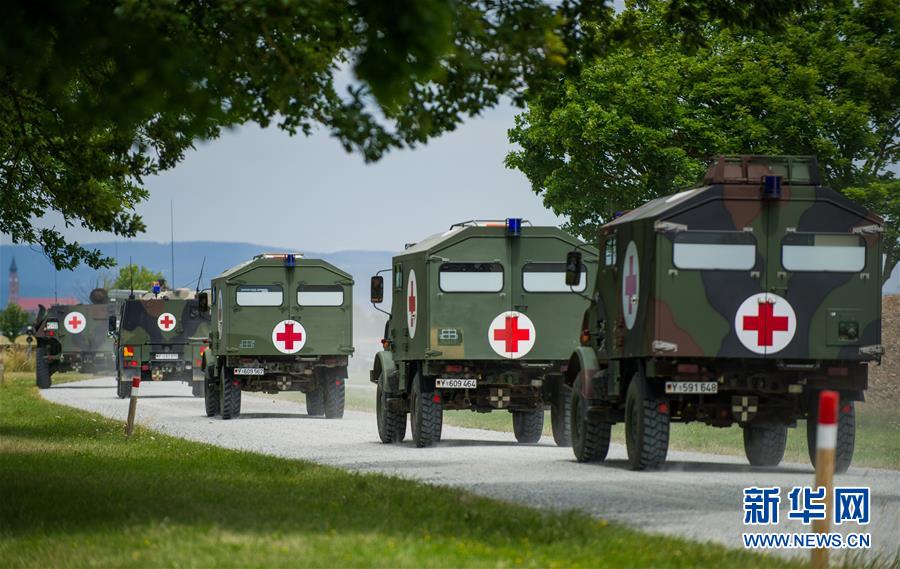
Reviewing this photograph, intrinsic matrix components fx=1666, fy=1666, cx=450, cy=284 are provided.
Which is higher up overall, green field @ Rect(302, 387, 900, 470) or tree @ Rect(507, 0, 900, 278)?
tree @ Rect(507, 0, 900, 278)

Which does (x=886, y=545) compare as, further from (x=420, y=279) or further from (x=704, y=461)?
(x=420, y=279)

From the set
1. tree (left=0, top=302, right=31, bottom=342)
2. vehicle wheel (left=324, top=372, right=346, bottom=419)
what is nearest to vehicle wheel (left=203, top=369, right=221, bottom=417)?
vehicle wheel (left=324, top=372, right=346, bottom=419)

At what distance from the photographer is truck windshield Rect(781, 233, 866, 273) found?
17.9 metres

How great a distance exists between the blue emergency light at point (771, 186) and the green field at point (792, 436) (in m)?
4.82

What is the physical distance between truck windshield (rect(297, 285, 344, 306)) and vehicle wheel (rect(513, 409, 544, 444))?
26.5 feet

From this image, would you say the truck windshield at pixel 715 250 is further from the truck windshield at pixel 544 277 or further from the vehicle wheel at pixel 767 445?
the truck windshield at pixel 544 277

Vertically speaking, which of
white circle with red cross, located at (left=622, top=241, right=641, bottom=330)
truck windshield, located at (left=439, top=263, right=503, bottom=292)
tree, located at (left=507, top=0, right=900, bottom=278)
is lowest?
white circle with red cross, located at (left=622, top=241, right=641, bottom=330)

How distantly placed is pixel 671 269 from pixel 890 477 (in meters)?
3.40


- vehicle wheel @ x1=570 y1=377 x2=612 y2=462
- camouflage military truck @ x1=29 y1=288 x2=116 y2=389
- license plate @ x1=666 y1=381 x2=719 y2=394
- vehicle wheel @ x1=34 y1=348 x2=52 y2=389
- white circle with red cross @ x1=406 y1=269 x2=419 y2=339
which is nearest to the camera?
license plate @ x1=666 y1=381 x2=719 y2=394

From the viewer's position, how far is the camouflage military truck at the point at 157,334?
44500 mm

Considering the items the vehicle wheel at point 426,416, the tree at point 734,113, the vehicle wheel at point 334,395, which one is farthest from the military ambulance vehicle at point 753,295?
the tree at point 734,113

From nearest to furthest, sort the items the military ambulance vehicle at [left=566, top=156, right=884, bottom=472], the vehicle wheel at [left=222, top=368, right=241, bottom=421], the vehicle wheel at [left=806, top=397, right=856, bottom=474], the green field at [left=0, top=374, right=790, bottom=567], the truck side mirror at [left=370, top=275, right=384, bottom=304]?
the green field at [left=0, top=374, right=790, bottom=567] < the military ambulance vehicle at [left=566, top=156, right=884, bottom=472] < the vehicle wheel at [left=806, top=397, right=856, bottom=474] < the truck side mirror at [left=370, top=275, right=384, bottom=304] < the vehicle wheel at [left=222, top=368, right=241, bottom=421]

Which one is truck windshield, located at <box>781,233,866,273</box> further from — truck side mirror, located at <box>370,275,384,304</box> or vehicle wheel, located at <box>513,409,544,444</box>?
truck side mirror, located at <box>370,275,384,304</box>

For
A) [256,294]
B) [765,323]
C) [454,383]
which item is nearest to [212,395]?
[256,294]
